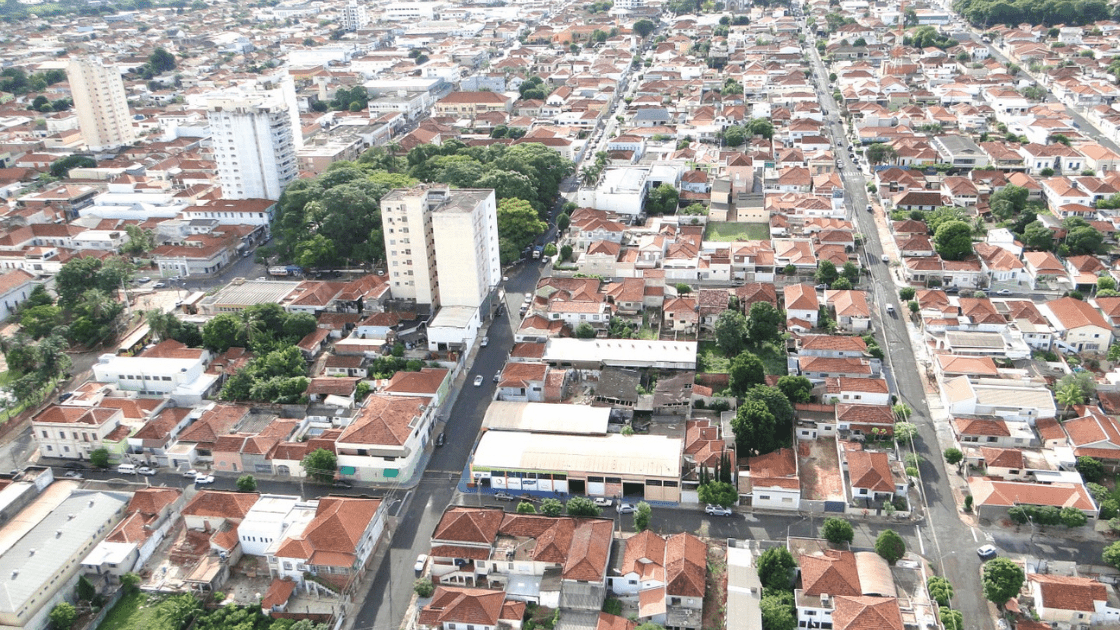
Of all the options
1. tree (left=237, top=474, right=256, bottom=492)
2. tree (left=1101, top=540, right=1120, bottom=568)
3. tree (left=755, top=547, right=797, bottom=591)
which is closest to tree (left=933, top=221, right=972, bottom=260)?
tree (left=1101, top=540, right=1120, bottom=568)

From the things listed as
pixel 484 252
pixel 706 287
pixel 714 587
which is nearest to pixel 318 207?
pixel 484 252

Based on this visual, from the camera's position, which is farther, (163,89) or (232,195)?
(163,89)

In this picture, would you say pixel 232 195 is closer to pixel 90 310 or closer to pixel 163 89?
pixel 90 310

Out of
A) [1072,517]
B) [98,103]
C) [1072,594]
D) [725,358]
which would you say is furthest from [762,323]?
[98,103]

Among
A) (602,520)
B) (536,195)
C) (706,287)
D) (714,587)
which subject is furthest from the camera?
(536,195)

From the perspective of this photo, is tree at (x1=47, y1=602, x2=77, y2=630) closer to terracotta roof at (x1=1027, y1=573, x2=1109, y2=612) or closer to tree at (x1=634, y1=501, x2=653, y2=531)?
tree at (x1=634, y1=501, x2=653, y2=531)

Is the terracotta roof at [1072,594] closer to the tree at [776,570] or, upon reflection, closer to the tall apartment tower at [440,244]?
the tree at [776,570]
